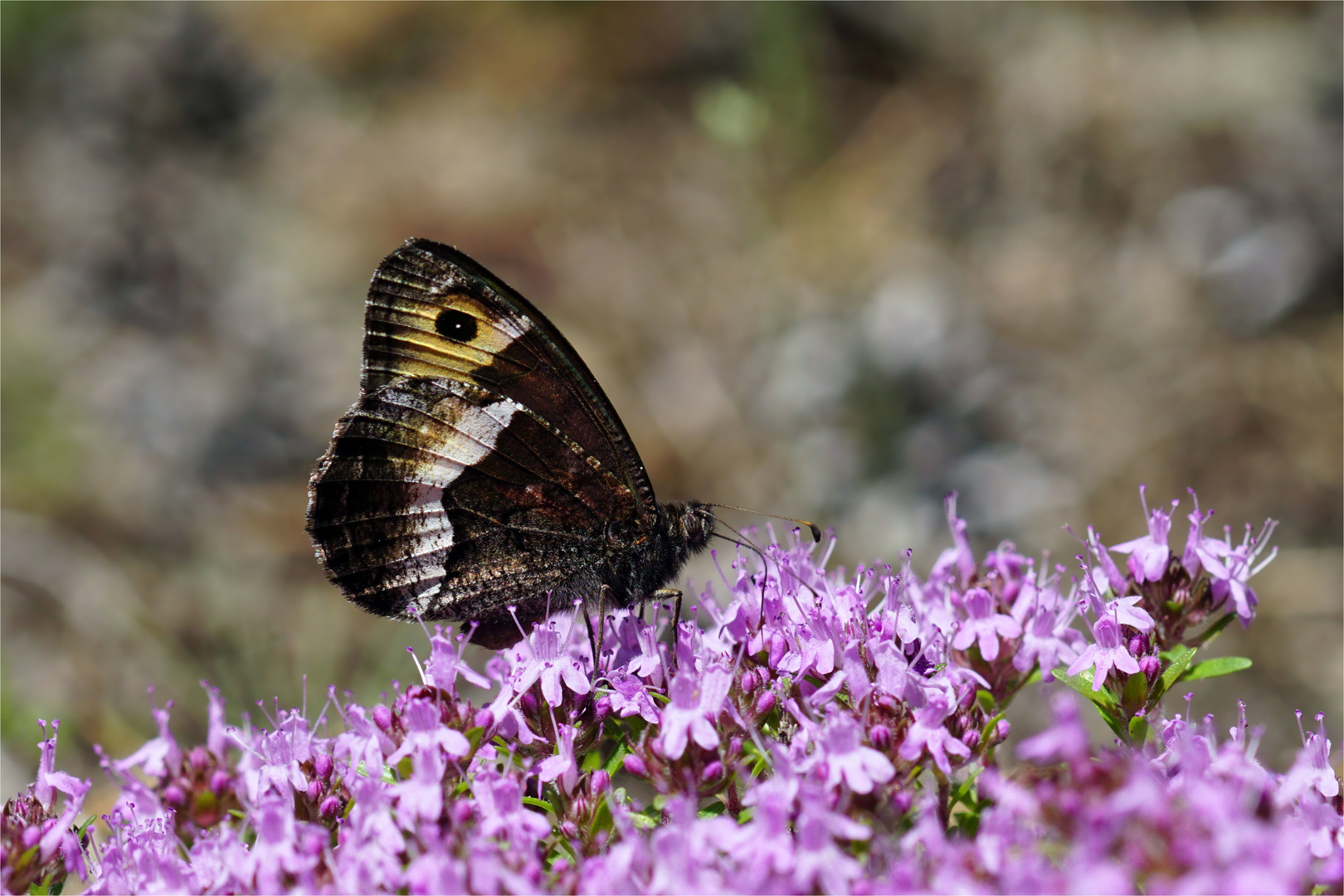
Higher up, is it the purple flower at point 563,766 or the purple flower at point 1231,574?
the purple flower at point 1231,574

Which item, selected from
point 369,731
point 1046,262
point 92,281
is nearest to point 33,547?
point 92,281

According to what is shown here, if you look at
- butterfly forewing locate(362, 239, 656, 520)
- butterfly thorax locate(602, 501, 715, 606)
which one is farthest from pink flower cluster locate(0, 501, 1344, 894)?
butterfly forewing locate(362, 239, 656, 520)

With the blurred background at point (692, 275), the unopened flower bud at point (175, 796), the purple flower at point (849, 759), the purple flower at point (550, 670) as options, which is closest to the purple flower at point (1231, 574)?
the purple flower at point (849, 759)

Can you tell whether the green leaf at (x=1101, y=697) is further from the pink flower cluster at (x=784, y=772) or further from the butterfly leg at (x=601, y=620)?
the butterfly leg at (x=601, y=620)

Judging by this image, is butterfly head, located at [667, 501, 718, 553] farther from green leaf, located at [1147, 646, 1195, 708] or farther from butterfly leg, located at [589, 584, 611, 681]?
green leaf, located at [1147, 646, 1195, 708]

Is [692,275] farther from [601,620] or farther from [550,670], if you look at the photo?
[550,670]
